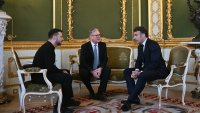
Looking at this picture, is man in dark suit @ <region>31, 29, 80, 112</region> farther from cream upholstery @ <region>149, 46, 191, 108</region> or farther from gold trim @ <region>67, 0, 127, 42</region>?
gold trim @ <region>67, 0, 127, 42</region>

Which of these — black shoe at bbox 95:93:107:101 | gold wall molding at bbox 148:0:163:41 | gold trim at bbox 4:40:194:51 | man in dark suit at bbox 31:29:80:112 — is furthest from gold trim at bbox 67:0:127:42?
man in dark suit at bbox 31:29:80:112

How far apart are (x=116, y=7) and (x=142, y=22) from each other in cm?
60

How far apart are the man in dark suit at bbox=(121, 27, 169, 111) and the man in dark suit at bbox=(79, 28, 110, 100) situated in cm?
43

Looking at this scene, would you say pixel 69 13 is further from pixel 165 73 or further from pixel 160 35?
pixel 165 73

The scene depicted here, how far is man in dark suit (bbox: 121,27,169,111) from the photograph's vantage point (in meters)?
3.86

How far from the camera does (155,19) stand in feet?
18.5

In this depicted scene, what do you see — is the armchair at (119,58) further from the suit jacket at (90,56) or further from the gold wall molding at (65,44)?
the gold wall molding at (65,44)

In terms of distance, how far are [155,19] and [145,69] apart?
6.30ft

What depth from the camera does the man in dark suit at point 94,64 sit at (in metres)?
4.43

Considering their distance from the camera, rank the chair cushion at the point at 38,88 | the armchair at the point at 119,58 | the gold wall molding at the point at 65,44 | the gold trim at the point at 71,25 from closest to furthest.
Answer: the chair cushion at the point at 38,88, the gold wall molding at the point at 65,44, the armchair at the point at 119,58, the gold trim at the point at 71,25

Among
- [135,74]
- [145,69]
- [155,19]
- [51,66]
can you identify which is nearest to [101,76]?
[135,74]

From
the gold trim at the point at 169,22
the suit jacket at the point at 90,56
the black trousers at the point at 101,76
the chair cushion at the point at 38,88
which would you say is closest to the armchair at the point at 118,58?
the suit jacket at the point at 90,56

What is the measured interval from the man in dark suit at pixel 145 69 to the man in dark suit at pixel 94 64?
1.43 ft

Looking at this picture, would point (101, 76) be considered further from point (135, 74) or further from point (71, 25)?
point (71, 25)
